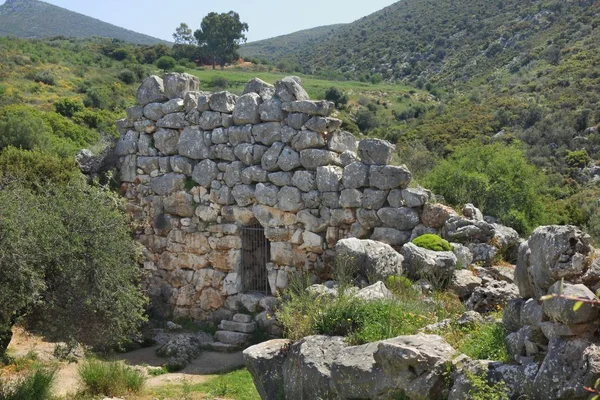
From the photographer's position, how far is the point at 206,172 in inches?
547

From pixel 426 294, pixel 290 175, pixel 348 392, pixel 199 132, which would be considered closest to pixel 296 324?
pixel 348 392

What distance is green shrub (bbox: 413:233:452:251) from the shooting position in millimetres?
11305

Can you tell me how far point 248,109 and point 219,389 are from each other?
570 cm

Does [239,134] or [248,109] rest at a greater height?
[248,109]

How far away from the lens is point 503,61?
44000mm

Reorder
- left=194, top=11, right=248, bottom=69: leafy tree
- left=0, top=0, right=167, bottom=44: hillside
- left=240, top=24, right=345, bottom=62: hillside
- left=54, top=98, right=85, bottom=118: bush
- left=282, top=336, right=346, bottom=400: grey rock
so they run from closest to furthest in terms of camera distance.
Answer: left=282, top=336, right=346, bottom=400: grey rock, left=54, top=98, right=85, bottom=118: bush, left=194, top=11, right=248, bottom=69: leafy tree, left=240, top=24, right=345, bottom=62: hillside, left=0, top=0, right=167, bottom=44: hillside

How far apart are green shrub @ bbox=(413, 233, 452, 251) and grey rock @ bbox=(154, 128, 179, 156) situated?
5.89 meters

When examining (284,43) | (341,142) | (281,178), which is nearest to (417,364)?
(281,178)

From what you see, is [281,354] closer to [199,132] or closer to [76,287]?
[76,287]

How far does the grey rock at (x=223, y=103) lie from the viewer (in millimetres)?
13742

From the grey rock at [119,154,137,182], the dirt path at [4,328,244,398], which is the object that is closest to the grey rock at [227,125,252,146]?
the grey rock at [119,154,137,182]

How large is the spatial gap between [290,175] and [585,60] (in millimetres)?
29992

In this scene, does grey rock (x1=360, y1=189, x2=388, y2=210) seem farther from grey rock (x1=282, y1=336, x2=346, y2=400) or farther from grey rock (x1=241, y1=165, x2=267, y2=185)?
grey rock (x1=282, y1=336, x2=346, y2=400)

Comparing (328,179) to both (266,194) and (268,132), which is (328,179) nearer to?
(266,194)
